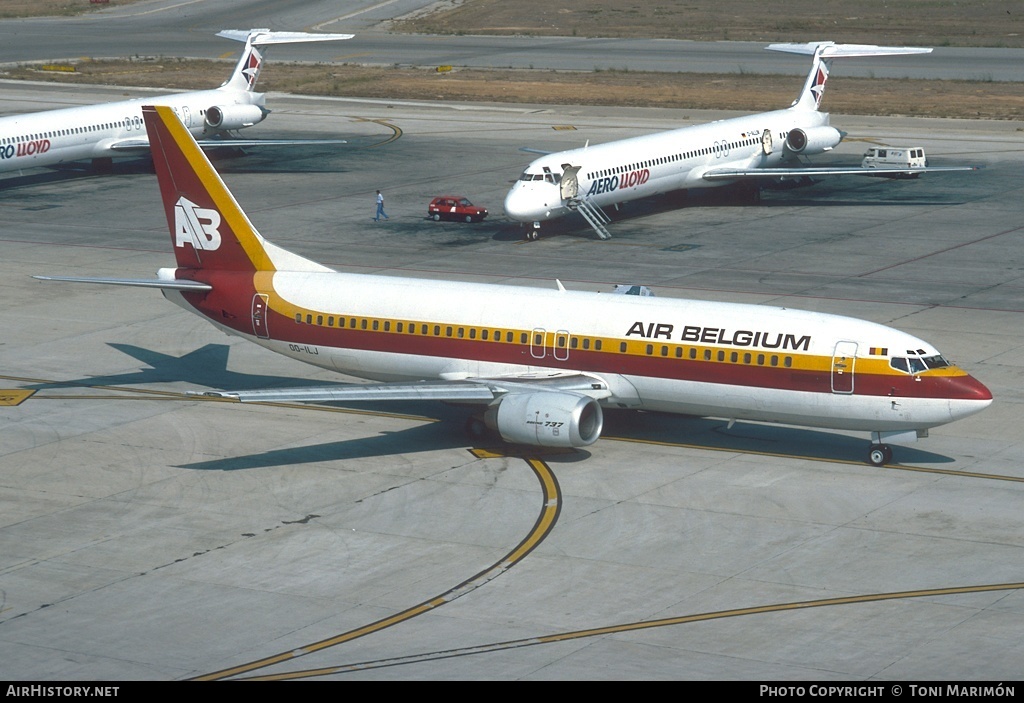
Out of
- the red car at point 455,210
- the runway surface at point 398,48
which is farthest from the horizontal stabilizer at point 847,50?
the red car at point 455,210

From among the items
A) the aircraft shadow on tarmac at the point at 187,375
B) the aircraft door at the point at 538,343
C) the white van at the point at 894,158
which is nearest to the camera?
the aircraft door at the point at 538,343

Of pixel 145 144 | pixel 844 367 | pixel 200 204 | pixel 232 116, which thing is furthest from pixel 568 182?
pixel 844 367

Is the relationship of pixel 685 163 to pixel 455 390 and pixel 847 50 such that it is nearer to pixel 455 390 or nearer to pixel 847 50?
pixel 847 50

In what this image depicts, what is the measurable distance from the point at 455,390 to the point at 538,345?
269 cm

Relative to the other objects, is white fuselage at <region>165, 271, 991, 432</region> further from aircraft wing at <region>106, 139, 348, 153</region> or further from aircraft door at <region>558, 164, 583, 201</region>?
aircraft wing at <region>106, 139, 348, 153</region>

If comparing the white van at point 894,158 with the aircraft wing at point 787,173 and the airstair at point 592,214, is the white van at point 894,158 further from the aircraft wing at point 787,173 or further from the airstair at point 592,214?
the airstair at point 592,214

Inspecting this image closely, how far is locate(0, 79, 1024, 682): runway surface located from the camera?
85.8 feet

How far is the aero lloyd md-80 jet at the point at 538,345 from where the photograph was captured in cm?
3562

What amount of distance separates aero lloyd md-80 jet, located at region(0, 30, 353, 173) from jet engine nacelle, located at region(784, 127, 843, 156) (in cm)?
2533

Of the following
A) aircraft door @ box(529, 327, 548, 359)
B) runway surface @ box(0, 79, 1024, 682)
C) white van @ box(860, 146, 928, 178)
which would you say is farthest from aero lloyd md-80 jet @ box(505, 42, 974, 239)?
aircraft door @ box(529, 327, 548, 359)

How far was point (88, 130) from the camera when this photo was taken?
82.8 meters

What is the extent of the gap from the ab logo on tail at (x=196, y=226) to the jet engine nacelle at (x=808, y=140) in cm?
4516

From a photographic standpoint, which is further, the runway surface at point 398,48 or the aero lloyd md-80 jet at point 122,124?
the runway surface at point 398,48
